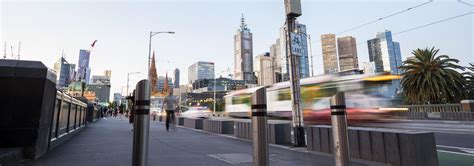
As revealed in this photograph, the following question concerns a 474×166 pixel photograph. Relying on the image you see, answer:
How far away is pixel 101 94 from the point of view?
103 metres

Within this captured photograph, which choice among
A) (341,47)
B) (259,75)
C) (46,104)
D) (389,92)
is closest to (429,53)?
(341,47)

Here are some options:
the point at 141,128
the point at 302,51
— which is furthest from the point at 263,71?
the point at 141,128

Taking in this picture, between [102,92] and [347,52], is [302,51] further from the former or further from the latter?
[102,92]

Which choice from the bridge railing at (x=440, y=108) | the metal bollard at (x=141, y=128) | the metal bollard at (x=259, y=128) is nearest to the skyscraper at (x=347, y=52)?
the bridge railing at (x=440, y=108)

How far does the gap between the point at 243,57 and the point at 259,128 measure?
8440cm

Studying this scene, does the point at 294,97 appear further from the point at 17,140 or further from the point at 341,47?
the point at 341,47

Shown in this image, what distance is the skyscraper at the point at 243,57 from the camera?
79200mm

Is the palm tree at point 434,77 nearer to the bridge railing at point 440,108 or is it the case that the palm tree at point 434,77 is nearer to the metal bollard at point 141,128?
the bridge railing at point 440,108

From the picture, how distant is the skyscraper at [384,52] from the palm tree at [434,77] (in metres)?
2.34

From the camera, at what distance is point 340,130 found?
14.9ft

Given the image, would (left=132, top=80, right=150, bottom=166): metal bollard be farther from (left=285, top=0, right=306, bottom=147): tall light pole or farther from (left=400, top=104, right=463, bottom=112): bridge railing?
(left=400, top=104, right=463, bottom=112): bridge railing

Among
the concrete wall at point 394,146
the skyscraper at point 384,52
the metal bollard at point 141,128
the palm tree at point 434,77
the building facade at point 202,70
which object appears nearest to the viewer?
the metal bollard at point 141,128

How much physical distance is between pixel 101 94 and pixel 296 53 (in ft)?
348

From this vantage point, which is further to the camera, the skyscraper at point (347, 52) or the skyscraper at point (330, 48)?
the skyscraper at point (330, 48)
